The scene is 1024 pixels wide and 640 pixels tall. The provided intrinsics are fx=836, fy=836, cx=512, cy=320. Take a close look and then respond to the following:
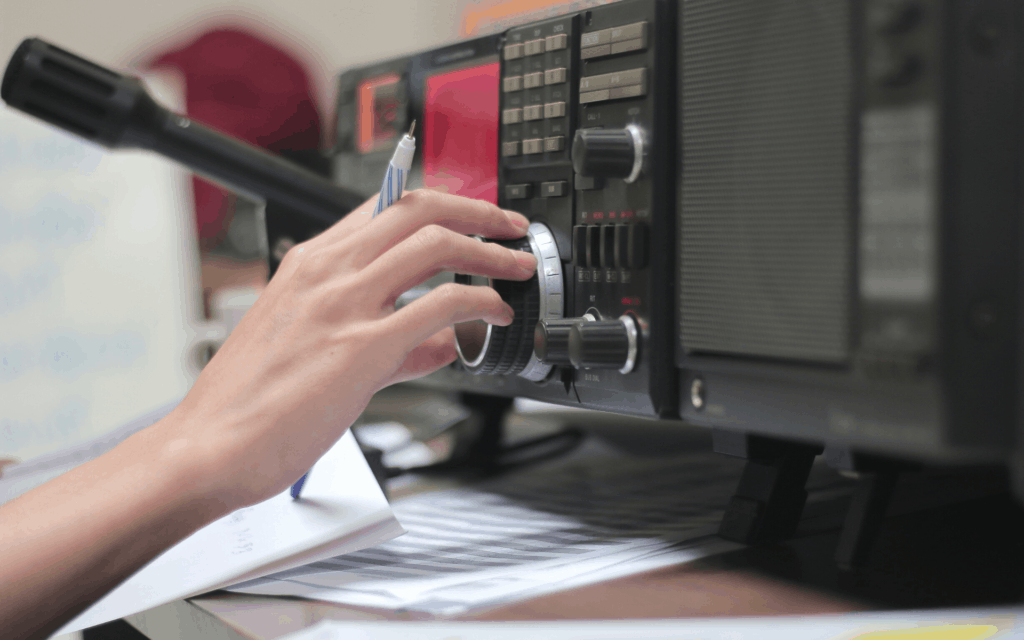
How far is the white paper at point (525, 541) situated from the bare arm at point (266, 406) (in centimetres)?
6

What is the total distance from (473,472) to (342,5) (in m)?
1.12

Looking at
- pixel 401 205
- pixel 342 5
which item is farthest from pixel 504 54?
pixel 342 5

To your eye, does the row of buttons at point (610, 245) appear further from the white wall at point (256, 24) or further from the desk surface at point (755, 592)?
the white wall at point (256, 24)

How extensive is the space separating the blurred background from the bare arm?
1.13ft

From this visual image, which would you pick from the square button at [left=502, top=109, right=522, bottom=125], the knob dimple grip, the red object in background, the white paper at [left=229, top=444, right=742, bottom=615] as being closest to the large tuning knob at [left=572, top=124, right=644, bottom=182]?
the knob dimple grip

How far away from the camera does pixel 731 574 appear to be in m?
0.44

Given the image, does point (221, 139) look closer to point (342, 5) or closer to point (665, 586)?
point (665, 586)

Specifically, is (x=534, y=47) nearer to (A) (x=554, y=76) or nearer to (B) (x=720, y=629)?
(A) (x=554, y=76)

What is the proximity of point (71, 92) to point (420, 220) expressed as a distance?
0.36m

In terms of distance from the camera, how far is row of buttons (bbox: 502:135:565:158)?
1.78ft

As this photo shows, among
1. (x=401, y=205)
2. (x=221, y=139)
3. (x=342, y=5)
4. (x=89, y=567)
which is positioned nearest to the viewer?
(x=89, y=567)

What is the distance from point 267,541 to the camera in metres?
0.47

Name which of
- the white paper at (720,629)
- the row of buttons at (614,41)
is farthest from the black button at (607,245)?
the white paper at (720,629)

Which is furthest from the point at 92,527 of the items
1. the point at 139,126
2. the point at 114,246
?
the point at 114,246
